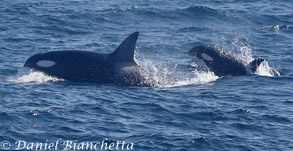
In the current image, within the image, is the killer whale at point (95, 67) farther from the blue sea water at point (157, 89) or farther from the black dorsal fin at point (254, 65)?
the black dorsal fin at point (254, 65)

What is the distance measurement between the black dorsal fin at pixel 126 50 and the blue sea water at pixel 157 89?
103 centimetres

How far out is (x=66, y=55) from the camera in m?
20.0

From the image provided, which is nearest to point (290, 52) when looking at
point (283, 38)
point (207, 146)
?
point (283, 38)

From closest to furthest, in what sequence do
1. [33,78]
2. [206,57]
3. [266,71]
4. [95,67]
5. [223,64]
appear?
[95,67] → [33,78] → [223,64] → [206,57] → [266,71]

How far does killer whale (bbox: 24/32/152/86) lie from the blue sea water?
29 cm

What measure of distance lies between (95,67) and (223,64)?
563cm

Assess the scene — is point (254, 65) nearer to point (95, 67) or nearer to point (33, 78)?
point (95, 67)

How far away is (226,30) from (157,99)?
15.3 meters

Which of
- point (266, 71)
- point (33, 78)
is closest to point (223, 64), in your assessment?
point (266, 71)

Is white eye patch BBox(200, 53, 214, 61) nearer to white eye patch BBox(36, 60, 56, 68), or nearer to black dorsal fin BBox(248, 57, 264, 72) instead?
black dorsal fin BBox(248, 57, 264, 72)

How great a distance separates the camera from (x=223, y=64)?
75.0 ft

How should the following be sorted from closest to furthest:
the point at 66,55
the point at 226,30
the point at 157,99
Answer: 1. the point at 157,99
2. the point at 66,55
3. the point at 226,30

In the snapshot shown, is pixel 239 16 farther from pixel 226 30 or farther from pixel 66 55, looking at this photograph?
pixel 66 55

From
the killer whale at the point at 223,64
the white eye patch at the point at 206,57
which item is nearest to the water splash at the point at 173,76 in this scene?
the killer whale at the point at 223,64
